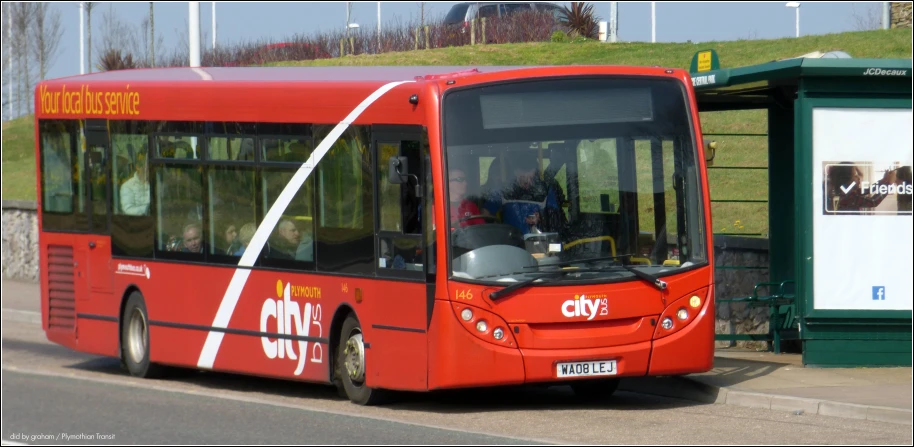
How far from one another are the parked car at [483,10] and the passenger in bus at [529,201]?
23782mm

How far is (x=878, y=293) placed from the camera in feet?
43.2

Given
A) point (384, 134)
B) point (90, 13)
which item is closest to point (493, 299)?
point (384, 134)

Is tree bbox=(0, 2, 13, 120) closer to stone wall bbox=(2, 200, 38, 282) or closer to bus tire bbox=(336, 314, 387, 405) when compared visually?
stone wall bbox=(2, 200, 38, 282)

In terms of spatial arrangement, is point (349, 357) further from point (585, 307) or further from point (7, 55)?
point (7, 55)

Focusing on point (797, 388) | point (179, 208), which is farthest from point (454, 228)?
point (179, 208)

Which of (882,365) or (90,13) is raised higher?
(90,13)

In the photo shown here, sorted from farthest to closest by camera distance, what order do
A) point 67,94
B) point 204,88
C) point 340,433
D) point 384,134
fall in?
point 67,94
point 204,88
point 384,134
point 340,433

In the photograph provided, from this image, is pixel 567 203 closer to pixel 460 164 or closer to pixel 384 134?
pixel 460 164

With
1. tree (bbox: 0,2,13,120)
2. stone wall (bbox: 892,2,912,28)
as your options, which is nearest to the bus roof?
stone wall (bbox: 892,2,912,28)

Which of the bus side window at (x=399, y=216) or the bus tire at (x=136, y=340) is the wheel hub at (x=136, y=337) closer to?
the bus tire at (x=136, y=340)

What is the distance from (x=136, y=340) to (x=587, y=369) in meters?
6.02

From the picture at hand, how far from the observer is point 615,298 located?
11133 millimetres

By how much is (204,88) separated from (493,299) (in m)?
4.55

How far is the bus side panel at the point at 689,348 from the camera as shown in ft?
37.1
